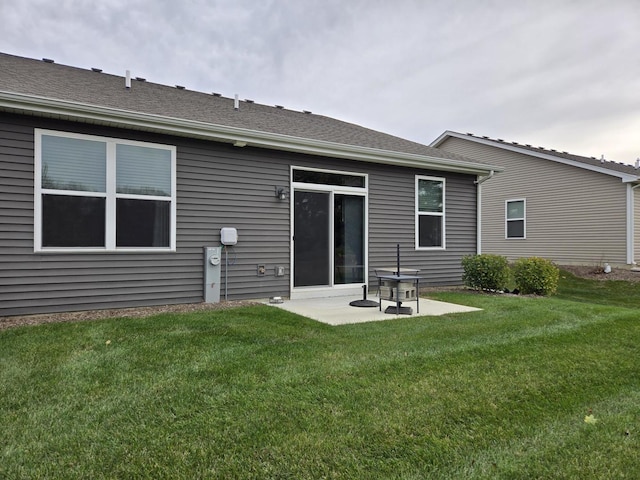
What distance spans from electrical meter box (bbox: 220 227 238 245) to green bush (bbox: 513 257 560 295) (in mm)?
5485

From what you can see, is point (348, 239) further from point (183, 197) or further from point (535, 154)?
point (535, 154)

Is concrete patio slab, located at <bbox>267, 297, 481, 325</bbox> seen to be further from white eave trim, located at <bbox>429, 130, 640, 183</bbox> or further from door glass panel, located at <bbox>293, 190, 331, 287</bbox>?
white eave trim, located at <bbox>429, 130, 640, 183</bbox>

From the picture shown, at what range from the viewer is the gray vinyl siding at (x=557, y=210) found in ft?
37.6

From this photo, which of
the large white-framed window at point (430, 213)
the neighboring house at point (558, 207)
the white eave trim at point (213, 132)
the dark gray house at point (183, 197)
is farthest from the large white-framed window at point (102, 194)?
the neighboring house at point (558, 207)

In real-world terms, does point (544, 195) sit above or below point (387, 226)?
above

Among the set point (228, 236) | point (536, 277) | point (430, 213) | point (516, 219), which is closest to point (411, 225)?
point (430, 213)

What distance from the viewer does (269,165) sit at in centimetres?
657

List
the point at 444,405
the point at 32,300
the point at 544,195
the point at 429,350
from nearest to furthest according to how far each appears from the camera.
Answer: the point at 444,405
the point at 429,350
the point at 32,300
the point at 544,195

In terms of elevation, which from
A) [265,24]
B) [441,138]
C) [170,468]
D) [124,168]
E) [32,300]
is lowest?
[170,468]

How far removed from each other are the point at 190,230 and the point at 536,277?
6310mm

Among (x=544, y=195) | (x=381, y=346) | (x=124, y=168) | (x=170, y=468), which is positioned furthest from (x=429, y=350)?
(x=544, y=195)

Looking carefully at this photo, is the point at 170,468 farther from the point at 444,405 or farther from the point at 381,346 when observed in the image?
the point at 381,346

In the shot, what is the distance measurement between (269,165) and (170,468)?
207 inches

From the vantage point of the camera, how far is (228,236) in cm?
609
